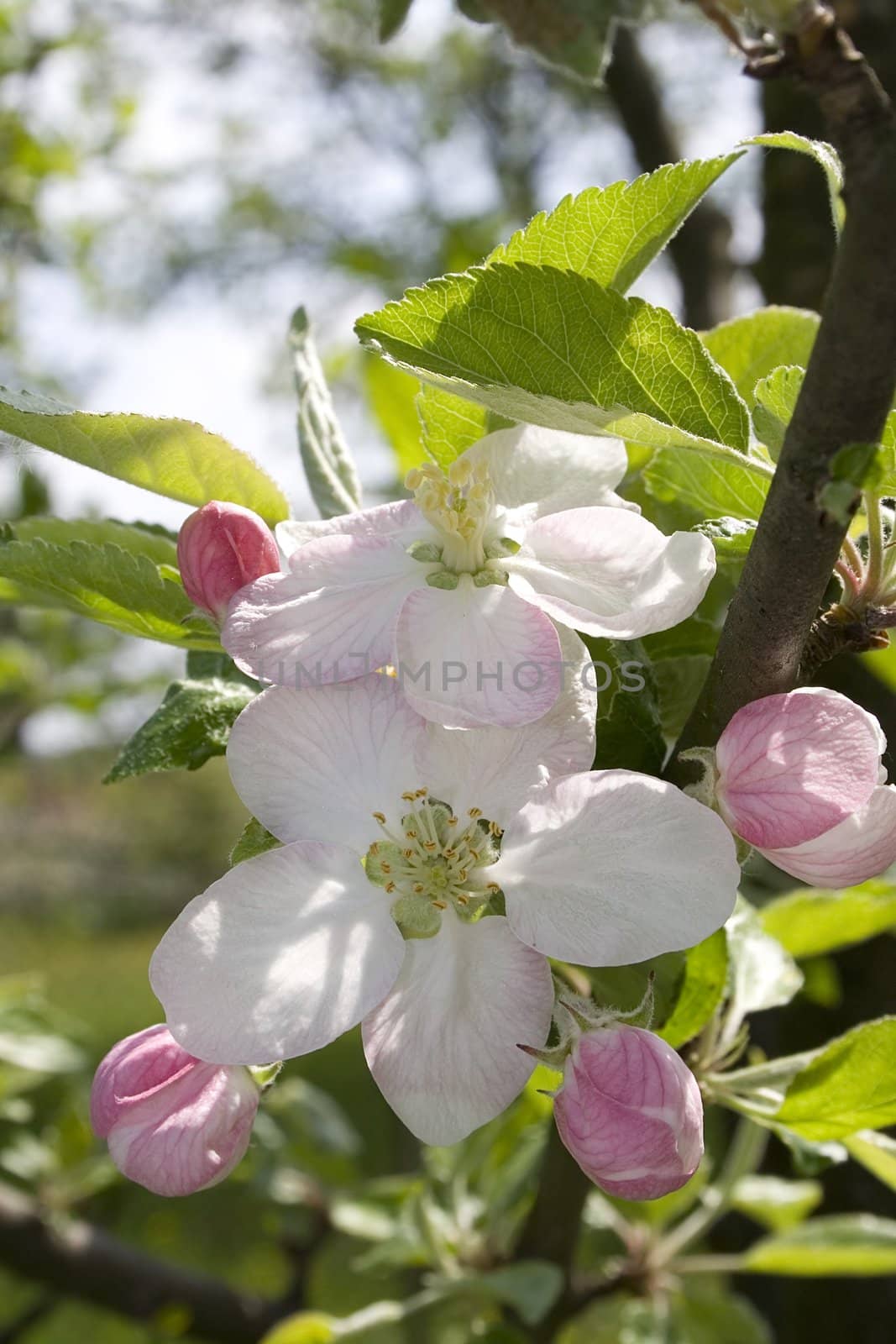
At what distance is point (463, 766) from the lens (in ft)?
2.09

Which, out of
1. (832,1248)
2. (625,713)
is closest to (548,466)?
(625,713)

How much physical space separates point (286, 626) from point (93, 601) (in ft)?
0.54

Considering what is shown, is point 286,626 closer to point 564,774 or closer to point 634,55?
point 564,774

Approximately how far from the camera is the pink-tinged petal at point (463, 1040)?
0.58 meters

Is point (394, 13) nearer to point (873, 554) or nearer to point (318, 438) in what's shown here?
point (318, 438)

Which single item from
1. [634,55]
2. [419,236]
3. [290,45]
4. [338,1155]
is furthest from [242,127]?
[338,1155]

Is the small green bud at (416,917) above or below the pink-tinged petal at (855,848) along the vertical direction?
below

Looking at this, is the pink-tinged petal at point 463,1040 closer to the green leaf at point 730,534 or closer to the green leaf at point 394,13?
the green leaf at point 730,534

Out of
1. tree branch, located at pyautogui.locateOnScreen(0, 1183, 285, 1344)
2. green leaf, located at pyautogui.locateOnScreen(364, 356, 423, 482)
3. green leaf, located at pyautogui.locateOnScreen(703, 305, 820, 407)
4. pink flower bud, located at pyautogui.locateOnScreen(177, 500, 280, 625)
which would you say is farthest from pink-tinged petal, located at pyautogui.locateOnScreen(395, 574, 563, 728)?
tree branch, located at pyautogui.locateOnScreen(0, 1183, 285, 1344)

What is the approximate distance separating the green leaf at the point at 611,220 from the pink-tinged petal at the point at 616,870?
0.89ft

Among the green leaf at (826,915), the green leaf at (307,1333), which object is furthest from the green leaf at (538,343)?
the green leaf at (307,1333)

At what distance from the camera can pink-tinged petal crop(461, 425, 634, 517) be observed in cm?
72

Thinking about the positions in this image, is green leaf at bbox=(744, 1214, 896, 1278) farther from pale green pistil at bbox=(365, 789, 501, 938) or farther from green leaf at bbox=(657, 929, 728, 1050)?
pale green pistil at bbox=(365, 789, 501, 938)

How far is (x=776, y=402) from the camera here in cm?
61
